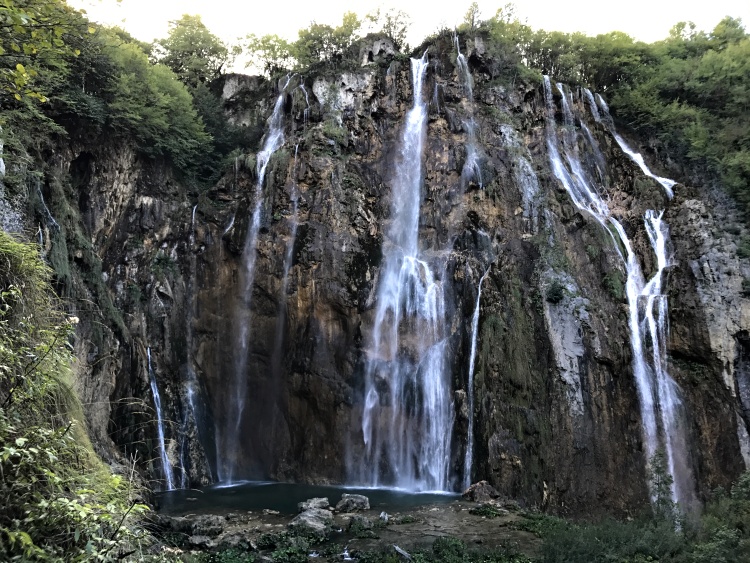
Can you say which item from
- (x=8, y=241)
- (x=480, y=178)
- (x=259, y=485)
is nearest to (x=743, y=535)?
(x=8, y=241)

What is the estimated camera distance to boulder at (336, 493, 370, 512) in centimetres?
1333

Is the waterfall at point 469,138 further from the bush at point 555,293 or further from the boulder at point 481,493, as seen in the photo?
the boulder at point 481,493

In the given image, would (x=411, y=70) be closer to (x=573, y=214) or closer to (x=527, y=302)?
(x=573, y=214)

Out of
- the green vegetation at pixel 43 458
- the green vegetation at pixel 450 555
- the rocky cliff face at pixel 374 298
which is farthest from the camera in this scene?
the rocky cliff face at pixel 374 298

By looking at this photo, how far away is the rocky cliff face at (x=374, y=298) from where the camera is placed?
16203 millimetres

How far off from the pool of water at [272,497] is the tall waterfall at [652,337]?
6.81 meters

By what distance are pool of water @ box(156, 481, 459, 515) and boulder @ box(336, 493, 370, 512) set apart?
433 millimetres

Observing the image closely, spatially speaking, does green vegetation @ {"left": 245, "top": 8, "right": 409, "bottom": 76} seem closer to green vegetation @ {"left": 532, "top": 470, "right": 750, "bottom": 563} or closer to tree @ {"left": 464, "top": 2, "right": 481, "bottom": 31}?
tree @ {"left": 464, "top": 2, "right": 481, "bottom": 31}

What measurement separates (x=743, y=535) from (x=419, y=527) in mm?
6601

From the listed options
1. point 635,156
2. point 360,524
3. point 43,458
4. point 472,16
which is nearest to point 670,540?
point 360,524

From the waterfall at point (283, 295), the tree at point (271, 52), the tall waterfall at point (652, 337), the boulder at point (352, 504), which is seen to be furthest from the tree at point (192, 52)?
the boulder at point (352, 504)

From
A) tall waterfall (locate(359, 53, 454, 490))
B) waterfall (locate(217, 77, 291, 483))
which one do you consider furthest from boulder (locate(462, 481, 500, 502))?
waterfall (locate(217, 77, 291, 483))

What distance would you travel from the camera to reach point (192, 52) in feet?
105

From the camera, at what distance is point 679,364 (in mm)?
17094
